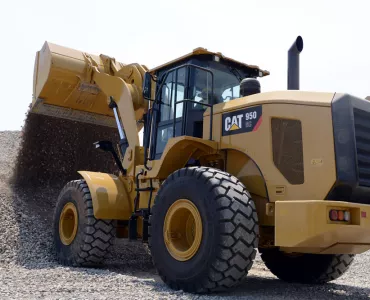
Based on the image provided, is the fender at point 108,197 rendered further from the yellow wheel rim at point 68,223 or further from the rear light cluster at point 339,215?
the rear light cluster at point 339,215

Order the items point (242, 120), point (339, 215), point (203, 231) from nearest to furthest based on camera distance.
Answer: point (339, 215), point (203, 231), point (242, 120)

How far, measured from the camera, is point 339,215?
4492 millimetres

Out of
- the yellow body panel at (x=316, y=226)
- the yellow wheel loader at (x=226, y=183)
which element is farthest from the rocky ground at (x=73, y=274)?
the yellow body panel at (x=316, y=226)

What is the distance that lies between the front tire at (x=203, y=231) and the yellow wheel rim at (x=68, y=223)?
2.25 metres

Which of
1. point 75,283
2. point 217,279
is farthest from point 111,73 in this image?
point 217,279

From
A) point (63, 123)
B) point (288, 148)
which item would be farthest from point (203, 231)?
point (63, 123)

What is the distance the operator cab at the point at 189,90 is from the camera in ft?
20.2

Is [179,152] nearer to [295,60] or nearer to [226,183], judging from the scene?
[226,183]

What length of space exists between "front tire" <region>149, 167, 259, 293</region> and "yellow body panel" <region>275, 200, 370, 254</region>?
32 centimetres

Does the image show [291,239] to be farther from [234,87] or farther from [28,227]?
[28,227]

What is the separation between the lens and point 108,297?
4.36 metres

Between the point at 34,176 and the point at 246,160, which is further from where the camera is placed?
the point at 34,176

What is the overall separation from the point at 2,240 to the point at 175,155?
3.48 m

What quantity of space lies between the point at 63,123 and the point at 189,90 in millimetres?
4316
